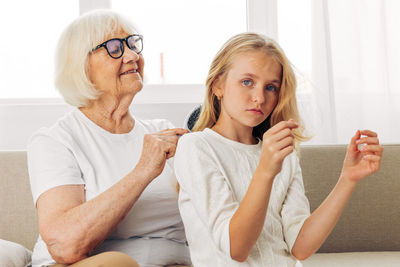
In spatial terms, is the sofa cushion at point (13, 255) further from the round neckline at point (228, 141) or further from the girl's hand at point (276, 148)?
the girl's hand at point (276, 148)

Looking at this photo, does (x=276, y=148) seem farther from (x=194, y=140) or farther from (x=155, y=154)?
(x=155, y=154)

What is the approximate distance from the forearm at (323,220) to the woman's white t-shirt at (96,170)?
1.54 ft

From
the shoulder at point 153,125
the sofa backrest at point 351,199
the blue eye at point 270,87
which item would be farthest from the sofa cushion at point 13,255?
the blue eye at point 270,87

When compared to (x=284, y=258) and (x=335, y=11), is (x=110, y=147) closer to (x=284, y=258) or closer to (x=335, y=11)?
(x=284, y=258)

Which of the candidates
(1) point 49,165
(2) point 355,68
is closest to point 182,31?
(2) point 355,68

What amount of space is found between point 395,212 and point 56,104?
1747mm

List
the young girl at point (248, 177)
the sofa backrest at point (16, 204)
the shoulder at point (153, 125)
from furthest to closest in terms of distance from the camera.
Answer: the sofa backrest at point (16, 204) < the shoulder at point (153, 125) < the young girl at point (248, 177)

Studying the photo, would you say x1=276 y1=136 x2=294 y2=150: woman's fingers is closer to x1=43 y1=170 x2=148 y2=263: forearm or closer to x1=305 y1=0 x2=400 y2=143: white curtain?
x1=43 y1=170 x2=148 y2=263: forearm

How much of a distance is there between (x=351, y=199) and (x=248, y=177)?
894 millimetres

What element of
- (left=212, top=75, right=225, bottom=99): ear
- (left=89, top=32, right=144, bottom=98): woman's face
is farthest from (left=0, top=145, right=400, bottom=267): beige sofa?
(left=212, top=75, right=225, bottom=99): ear

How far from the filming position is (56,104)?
2.70 metres

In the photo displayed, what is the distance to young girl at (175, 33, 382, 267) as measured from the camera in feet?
3.86

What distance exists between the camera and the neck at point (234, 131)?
1396 millimetres

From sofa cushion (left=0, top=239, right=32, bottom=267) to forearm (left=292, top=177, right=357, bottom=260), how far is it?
850 millimetres
